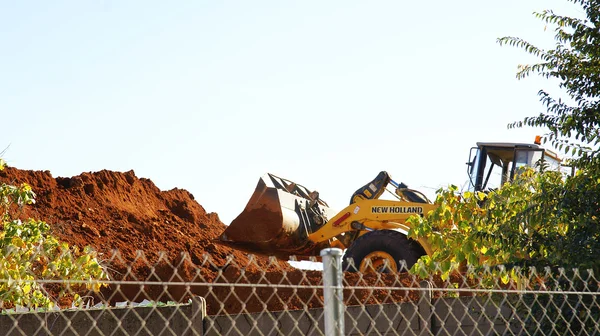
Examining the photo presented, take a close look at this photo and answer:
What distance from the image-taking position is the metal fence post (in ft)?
10.8

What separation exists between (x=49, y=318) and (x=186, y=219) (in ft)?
63.5

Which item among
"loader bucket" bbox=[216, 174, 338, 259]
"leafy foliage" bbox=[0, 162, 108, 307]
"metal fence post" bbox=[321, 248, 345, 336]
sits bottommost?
"leafy foliage" bbox=[0, 162, 108, 307]

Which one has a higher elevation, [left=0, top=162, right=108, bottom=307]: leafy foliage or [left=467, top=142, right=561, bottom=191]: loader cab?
[left=467, top=142, right=561, bottom=191]: loader cab

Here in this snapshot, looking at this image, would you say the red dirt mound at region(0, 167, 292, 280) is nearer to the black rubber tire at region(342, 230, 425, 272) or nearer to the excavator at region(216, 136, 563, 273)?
the excavator at region(216, 136, 563, 273)

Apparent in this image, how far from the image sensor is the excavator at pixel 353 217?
13461 mm

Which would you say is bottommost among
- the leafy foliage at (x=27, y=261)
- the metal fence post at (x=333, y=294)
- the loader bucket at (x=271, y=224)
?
the leafy foliage at (x=27, y=261)

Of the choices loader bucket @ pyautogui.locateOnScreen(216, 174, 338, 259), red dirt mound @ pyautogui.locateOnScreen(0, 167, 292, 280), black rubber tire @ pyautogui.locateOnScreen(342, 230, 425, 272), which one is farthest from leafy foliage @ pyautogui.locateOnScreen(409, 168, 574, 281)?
red dirt mound @ pyautogui.locateOnScreen(0, 167, 292, 280)

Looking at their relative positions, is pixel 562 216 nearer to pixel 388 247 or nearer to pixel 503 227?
pixel 503 227

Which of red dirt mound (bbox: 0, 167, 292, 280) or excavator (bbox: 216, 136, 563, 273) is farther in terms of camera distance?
red dirt mound (bbox: 0, 167, 292, 280)

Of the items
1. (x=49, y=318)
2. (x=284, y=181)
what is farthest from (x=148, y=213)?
(x=49, y=318)

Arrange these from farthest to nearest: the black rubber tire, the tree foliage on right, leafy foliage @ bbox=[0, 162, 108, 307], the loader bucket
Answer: the loader bucket, the black rubber tire, leafy foliage @ bbox=[0, 162, 108, 307], the tree foliage on right

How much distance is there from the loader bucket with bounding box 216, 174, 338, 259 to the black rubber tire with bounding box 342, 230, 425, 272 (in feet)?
4.22

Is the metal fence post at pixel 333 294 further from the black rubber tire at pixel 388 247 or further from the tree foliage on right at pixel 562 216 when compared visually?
the black rubber tire at pixel 388 247

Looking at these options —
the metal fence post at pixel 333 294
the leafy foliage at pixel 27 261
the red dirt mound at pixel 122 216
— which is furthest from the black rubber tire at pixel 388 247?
the metal fence post at pixel 333 294
